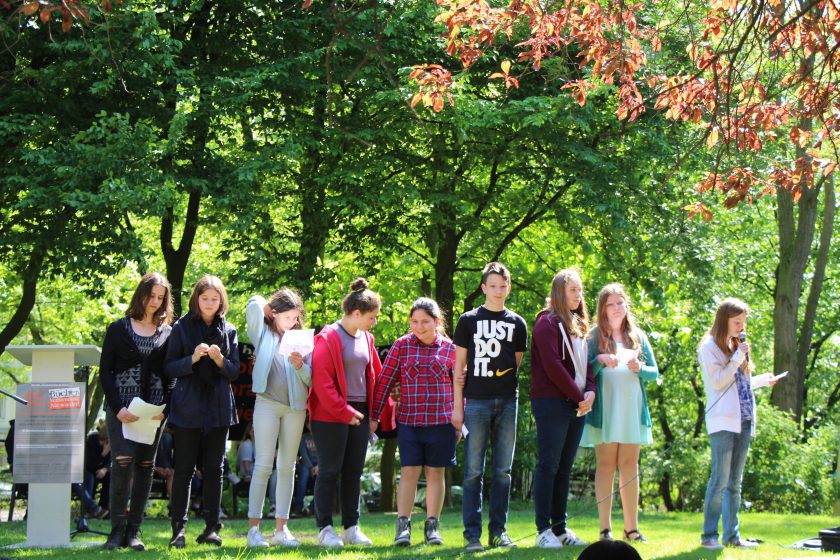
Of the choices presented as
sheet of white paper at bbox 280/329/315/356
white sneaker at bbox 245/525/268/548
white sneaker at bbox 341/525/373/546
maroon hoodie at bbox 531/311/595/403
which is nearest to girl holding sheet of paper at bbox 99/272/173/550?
white sneaker at bbox 245/525/268/548

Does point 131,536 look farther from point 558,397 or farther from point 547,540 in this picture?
point 558,397

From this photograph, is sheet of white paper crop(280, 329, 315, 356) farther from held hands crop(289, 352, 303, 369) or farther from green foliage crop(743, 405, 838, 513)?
green foliage crop(743, 405, 838, 513)

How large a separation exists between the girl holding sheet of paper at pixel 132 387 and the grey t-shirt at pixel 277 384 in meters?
0.78

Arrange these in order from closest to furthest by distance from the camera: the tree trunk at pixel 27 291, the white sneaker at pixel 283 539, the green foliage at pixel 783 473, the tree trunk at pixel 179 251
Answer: the white sneaker at pixel 283 539 < the tree trunk at pixel 27 291 < the tree trunk at pixel 179 251 < the green foliage at pixel 783 473

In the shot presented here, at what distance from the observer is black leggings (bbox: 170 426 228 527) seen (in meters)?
7.64

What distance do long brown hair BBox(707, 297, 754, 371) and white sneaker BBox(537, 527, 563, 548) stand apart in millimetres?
2060

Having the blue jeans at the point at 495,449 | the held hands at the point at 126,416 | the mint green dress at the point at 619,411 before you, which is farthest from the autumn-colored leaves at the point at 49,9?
the mint green dress at the point at 619,411

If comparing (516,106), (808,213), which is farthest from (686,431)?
(516,106)

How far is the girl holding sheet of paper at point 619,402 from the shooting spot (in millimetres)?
8109

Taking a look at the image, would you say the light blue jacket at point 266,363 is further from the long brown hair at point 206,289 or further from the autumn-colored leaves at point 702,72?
the autumn-colored leaves at point 702,72

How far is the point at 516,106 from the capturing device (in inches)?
557

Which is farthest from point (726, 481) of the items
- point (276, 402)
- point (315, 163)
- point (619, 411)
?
point (315, 163)

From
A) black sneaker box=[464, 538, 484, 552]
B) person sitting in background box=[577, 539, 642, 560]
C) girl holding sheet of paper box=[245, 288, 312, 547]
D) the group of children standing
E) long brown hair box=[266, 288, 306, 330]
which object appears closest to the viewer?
person sitting in background box=[577, 539, 642, 560]

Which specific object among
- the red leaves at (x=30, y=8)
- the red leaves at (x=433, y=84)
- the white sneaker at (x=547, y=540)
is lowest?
the white sneaker at (x=547, y=540)
